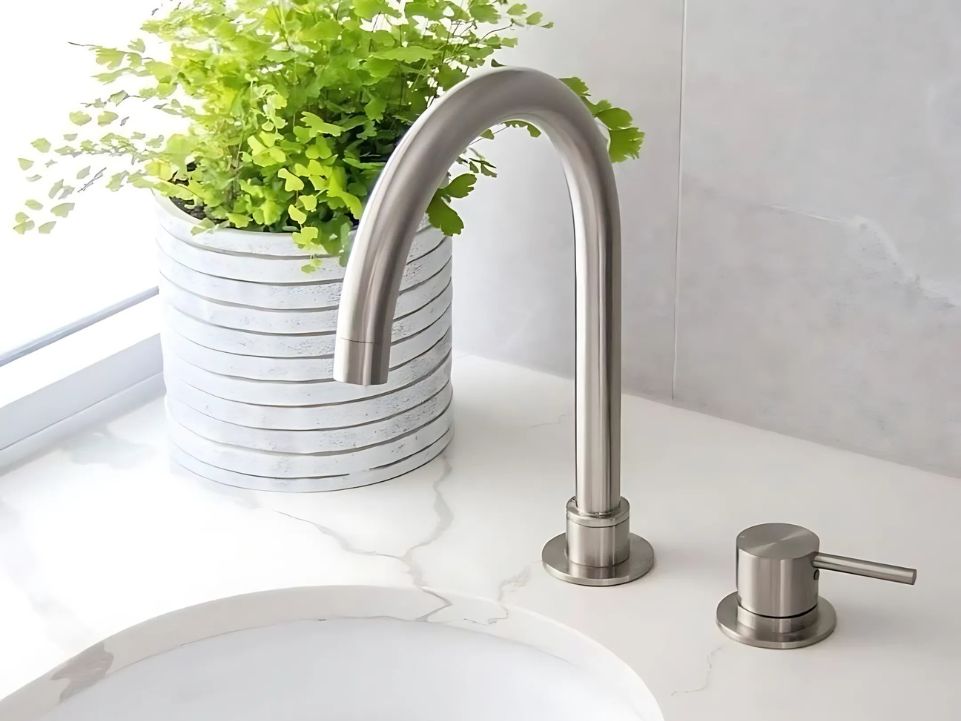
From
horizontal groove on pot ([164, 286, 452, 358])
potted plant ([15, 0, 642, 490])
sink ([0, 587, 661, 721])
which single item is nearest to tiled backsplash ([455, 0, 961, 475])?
potted plant ([15, 0, 642, 490])

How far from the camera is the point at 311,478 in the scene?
0.95 m

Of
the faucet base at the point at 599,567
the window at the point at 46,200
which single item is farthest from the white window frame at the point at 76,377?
the faucet base at the point at 599,567

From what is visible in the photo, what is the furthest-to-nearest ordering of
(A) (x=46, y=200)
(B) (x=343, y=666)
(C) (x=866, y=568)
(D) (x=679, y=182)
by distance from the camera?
(A) (x=46, y=200)
(D) (x=679, y=182)
(B) (x=343, y=666)
(C) (x=866, y=568)

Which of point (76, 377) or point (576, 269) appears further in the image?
point (76, 377)

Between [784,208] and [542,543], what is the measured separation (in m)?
0.31

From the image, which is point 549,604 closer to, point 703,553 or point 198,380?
point 703,553

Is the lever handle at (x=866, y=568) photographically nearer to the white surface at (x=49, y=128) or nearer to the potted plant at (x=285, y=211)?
the potted plant at (x=285, y=211)

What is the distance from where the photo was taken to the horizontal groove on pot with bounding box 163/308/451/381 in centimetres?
91

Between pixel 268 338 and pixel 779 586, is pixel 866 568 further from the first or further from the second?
pixel 268 338

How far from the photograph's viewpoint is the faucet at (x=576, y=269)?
1.97ft

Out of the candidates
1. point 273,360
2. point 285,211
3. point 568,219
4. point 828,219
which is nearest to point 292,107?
point 285,211

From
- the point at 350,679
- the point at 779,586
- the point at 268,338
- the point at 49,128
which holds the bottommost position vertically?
the point at 350,679

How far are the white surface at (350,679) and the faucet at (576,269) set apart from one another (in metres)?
0.08

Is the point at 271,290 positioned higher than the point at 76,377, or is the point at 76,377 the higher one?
the point at 271,290
